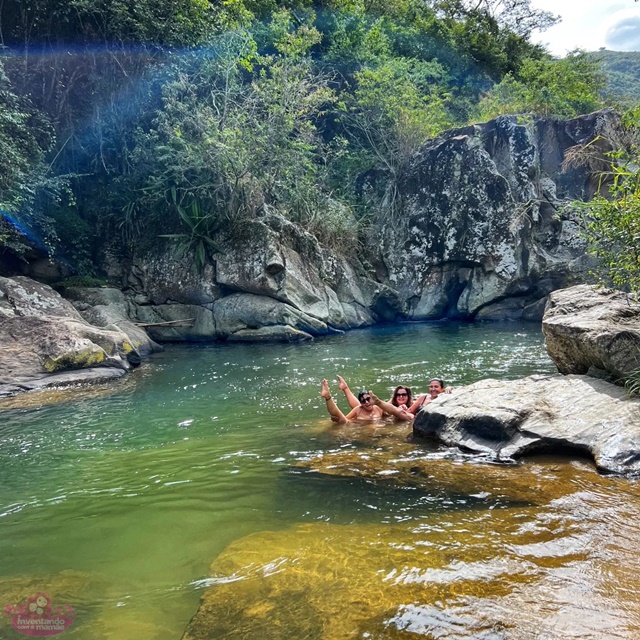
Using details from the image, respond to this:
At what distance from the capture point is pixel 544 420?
18.7ft

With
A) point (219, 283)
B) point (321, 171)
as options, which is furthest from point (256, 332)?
point (321, 171)

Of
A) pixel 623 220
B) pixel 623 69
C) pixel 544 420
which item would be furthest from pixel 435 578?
pixel 623 69

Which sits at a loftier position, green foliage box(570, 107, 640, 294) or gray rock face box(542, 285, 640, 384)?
green foliage box(570, 107, 640, 294)

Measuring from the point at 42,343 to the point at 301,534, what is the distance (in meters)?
9.30

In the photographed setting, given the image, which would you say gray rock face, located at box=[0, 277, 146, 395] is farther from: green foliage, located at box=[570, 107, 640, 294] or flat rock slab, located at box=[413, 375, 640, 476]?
green foliage, located at box=[570, 107, 640, 294]

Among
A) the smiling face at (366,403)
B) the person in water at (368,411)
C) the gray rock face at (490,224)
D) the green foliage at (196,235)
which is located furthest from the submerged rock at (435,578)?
the gray rock face at (490,224)

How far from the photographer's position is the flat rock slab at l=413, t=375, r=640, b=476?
502 cm

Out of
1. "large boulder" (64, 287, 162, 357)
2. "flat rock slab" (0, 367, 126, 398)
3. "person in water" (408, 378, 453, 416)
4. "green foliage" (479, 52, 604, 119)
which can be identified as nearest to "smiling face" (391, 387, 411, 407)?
"person in water" (408, 378, 453, 416)

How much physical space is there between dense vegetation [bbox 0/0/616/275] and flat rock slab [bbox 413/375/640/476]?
1160 cm

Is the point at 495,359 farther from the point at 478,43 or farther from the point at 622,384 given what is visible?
the point at 478,43

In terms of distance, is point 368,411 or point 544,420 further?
point 368,411

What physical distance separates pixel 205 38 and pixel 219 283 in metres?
8.58

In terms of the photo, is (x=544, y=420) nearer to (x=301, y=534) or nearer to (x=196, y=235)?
(x=301, y=534)

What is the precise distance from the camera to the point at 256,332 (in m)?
16.1
